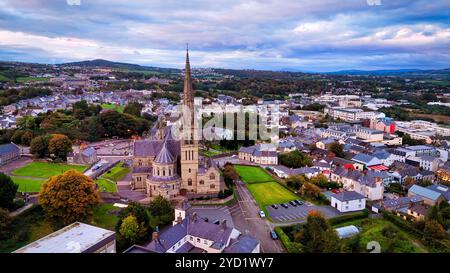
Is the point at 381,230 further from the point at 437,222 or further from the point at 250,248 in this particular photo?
the point at 250,248

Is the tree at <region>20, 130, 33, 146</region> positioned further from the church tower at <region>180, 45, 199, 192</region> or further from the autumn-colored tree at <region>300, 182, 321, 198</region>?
the autumn-colored tree at <region>300, 182, 321, 198</region>

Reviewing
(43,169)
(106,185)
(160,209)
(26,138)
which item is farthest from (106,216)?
(26,138)

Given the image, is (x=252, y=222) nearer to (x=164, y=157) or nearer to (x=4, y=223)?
(x=164, y=157)

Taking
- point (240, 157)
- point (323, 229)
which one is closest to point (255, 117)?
point (240, 157)

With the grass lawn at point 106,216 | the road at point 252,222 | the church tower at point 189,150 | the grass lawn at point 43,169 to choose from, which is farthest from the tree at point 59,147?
the road at point 252,222

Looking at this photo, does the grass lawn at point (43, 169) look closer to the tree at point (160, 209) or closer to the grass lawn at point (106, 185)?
the grass lawn at point (106, 185)
